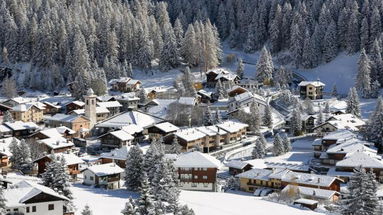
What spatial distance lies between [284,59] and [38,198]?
294ft

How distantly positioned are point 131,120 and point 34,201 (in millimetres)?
46249

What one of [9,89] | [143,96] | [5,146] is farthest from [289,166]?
[9,89]

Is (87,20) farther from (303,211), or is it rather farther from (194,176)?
(303,211)

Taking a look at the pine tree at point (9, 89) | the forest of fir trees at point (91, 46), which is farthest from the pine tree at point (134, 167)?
the pine tree at point (9, 89)

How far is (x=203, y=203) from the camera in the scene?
46.8 m

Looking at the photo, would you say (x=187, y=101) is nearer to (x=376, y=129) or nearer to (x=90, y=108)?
(x=90, y=108)

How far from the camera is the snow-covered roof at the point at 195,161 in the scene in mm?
58906

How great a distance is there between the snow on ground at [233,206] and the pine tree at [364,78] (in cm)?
5060

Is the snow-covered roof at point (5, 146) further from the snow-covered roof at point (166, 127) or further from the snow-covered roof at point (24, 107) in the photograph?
the snow-covered roof at point (166, 127)

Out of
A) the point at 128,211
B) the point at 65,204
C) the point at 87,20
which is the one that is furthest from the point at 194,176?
the point at 87,20

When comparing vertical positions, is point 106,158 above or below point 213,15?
below

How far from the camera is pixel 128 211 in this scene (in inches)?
1161

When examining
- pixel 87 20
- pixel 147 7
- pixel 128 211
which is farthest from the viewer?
pixel 147 7

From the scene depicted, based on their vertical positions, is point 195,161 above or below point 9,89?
below
